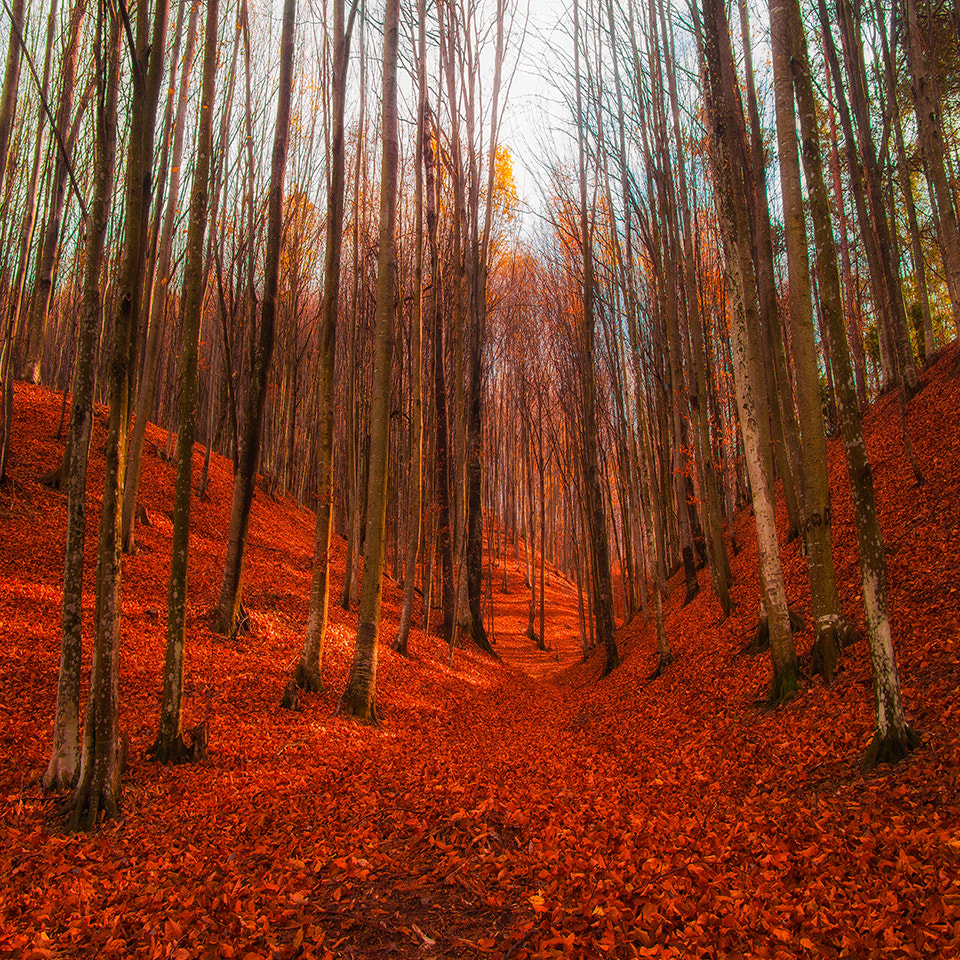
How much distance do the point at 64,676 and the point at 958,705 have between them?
5.94 metres

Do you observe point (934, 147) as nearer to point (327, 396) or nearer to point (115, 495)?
point (327, 396)

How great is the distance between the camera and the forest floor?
260 centimetres

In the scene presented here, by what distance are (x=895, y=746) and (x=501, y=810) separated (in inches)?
99.8

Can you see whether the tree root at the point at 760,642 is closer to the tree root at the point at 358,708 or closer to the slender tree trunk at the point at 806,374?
the slender tree trunk at the point at 806,374

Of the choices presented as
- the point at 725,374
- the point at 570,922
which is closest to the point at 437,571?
the point at 725,374

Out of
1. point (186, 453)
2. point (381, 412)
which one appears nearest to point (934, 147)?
point (381, 412)

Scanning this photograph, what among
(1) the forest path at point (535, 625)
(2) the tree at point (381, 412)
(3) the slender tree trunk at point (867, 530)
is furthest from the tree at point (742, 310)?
(1) the forest path at point (535, 625)

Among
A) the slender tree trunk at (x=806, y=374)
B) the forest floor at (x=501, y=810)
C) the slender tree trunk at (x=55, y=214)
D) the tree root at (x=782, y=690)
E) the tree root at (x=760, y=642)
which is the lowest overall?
the forest floor at (x=501, y=810)

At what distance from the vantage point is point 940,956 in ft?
6.91

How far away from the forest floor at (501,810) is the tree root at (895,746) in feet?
0.24

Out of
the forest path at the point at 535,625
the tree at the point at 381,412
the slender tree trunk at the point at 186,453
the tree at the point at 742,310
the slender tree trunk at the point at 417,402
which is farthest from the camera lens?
the forest path at the point at 535,625

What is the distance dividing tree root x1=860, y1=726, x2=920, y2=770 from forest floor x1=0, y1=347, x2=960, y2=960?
0.24ft

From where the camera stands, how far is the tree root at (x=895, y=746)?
3609 mm

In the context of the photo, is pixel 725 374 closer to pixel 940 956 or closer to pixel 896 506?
pixel 896 506
